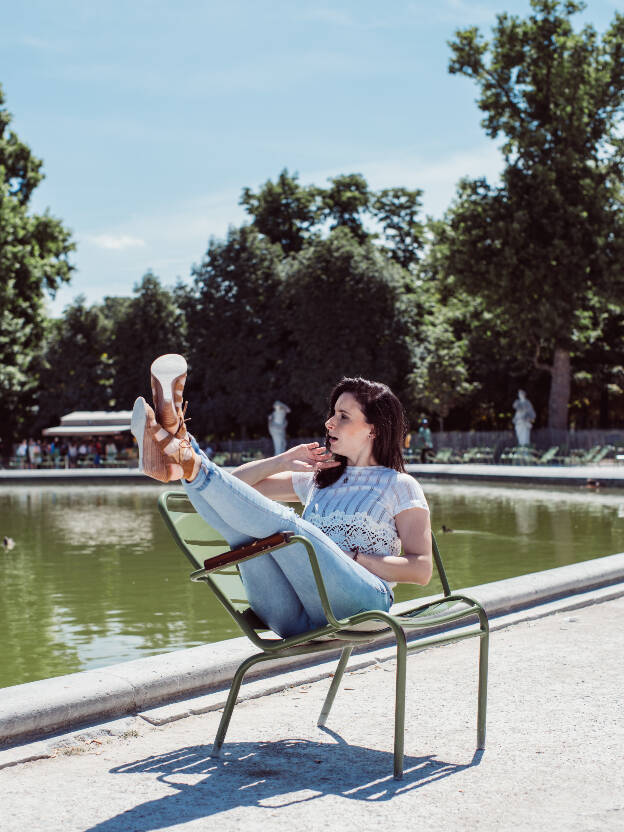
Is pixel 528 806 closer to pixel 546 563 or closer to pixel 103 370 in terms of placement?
pixel 546 563

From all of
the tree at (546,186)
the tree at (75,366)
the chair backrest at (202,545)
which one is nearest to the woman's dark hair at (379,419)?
the chair backrest at (202,545)

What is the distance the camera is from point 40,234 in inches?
1318

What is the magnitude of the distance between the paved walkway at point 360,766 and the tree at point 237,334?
133ft

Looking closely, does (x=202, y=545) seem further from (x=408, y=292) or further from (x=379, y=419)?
(x=408, y=292)

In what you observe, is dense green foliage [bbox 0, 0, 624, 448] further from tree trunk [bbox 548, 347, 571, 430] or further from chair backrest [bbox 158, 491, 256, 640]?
chair backrest [bbox 158, 491, 256, 640]

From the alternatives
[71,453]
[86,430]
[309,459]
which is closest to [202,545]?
[309,459]

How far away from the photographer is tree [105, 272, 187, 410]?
5088 cm

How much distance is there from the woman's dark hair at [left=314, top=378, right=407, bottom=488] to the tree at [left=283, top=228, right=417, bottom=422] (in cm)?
3860

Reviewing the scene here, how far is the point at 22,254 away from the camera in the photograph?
3086 centimetres

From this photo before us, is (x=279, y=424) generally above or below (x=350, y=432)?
below

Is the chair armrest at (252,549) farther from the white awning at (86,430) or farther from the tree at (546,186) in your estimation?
the white awning at (86,430)

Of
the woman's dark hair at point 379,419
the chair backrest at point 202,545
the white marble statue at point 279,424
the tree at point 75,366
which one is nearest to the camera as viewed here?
the chair backrest at point 202,545

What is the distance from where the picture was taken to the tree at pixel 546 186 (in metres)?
35.7

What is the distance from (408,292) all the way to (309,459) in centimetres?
4548
